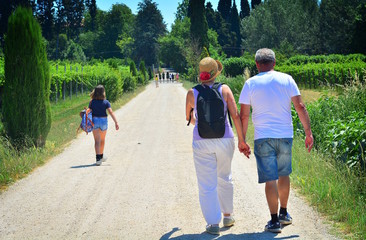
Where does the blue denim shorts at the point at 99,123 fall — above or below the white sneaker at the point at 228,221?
above

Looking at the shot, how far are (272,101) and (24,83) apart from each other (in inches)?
294

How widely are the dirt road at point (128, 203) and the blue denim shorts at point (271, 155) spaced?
2.04 ft

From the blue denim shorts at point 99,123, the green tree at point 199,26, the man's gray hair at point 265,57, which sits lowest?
the blue denim shorts at point 99,123

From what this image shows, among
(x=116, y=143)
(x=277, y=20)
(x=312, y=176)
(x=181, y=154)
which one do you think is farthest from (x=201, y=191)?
(x=277, y=20)

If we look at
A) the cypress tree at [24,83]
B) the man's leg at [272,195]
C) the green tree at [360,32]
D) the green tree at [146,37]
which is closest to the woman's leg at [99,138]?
the cypress tree at [24,83]

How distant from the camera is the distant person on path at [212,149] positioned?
16.9ft

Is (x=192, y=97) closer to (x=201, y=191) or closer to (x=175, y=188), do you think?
(x=201, y=191)

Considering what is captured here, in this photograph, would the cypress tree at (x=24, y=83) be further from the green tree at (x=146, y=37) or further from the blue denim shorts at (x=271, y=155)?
the green tree at (x=146, y=37)

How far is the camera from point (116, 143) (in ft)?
42.7

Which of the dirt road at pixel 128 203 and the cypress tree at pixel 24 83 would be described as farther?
the cypress tree at pixel 24 83

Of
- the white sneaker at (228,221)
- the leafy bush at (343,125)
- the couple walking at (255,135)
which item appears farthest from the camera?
the leafy bush at (343,125)

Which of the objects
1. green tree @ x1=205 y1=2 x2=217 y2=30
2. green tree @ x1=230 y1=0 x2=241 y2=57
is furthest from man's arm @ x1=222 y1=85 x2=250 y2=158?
green tree @ x1=205 y1=2 x2=217 y2=30

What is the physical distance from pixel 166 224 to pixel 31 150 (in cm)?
601

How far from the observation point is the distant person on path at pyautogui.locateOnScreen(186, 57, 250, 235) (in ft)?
16.9
